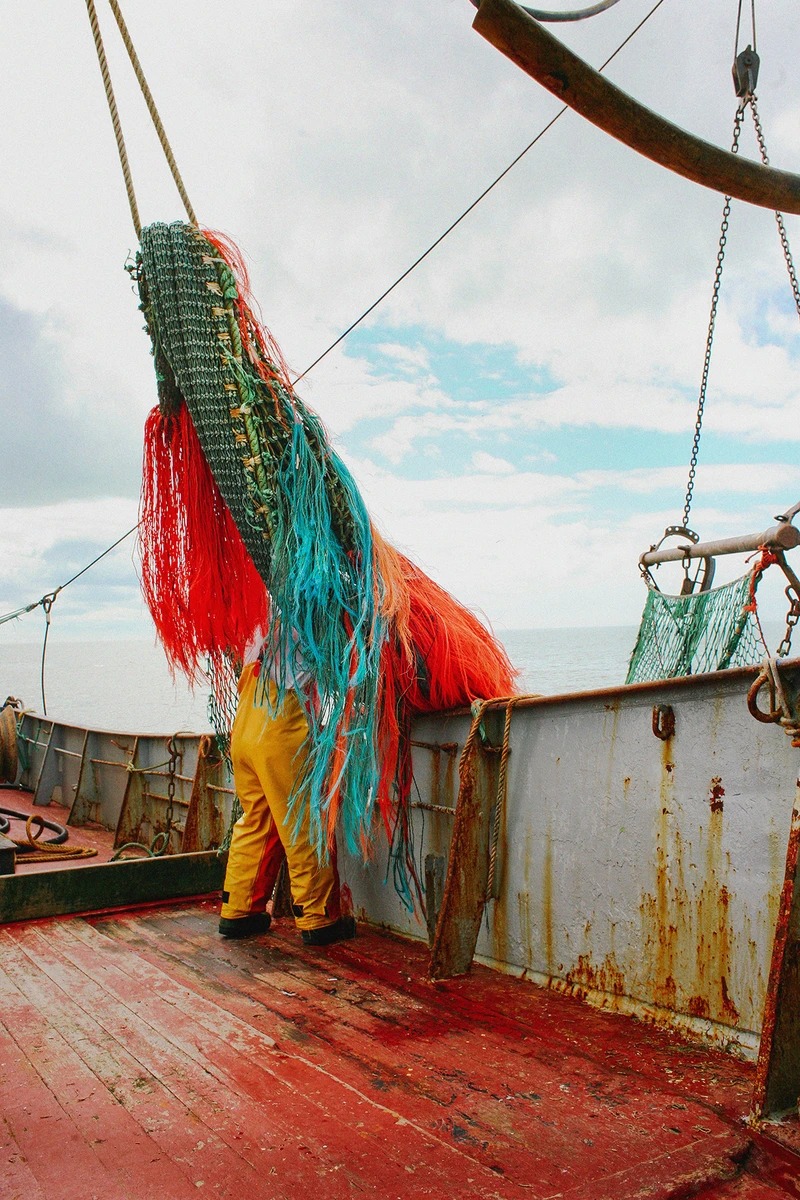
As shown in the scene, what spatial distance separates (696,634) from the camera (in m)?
4.86

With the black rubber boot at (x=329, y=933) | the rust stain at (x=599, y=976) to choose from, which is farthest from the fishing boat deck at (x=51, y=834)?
the rust stain at (x=599, y=976)

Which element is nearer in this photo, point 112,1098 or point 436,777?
point 112,1098

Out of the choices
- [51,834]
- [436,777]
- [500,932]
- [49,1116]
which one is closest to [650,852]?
[500,932]

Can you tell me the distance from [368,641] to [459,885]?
1.00 meters

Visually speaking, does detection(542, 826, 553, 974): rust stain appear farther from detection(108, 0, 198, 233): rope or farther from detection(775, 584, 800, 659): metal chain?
detection(108, 0, 198, 233): rope

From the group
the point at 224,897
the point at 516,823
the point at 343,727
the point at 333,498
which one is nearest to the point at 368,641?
the point at 343,727

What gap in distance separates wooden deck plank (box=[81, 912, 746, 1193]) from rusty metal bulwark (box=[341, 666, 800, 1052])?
21 centimetres

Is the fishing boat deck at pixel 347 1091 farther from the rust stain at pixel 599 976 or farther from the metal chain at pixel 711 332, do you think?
the metal chain at pixel 711 332

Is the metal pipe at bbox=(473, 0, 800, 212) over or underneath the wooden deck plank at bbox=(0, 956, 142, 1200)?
over

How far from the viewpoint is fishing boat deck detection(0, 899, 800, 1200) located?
2.14 m

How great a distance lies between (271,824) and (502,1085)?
1876mm

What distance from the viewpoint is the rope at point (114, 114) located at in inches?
125

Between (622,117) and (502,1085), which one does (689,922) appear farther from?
(622,117)

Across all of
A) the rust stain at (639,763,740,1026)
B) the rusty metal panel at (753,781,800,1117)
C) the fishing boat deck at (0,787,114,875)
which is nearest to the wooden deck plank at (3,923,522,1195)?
the rusty metal panel at (753,781,800,1117)
